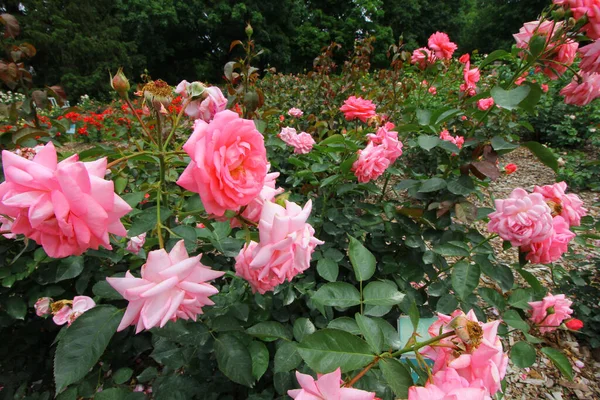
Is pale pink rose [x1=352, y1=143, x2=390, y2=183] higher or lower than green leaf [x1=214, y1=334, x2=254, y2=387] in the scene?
higher

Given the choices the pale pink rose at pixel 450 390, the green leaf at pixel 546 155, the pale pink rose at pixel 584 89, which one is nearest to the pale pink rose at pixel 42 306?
the pale pink rose at pixel 450 390

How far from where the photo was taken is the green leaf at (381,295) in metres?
0.68

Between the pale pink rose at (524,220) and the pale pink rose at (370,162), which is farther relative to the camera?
the pale pink rose at (370,162)

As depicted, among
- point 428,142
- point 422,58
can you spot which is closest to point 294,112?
point 422,58

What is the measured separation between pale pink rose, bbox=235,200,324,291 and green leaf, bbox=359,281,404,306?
228mm

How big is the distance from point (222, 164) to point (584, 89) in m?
1.06

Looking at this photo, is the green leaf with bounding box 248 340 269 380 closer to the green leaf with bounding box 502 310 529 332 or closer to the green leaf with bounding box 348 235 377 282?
the green leaf with bounding box 348 235 377 282

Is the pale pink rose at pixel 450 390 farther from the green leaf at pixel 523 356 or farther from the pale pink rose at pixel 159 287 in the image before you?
the green leaf at pixel 523 356

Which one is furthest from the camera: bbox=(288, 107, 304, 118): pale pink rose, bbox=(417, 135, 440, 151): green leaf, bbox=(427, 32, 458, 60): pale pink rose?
bbox=(288, 107, 304, 118): pale pink rose

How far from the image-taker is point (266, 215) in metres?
0.50

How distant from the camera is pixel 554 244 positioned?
2.73 ft

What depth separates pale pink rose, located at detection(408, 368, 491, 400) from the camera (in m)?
0.40

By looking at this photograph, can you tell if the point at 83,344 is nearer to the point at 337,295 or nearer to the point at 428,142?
the point at 337,295

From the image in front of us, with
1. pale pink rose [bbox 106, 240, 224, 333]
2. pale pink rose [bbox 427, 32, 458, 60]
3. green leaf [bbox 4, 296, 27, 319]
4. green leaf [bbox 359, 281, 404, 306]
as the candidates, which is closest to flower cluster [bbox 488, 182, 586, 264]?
green leaf [bbox 359, 281, 404, 306]
